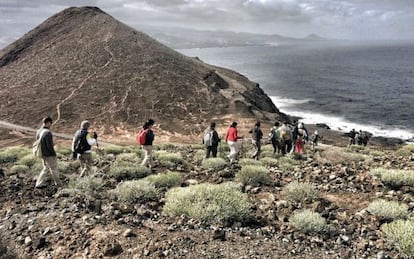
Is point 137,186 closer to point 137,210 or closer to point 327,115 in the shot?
point 137,210

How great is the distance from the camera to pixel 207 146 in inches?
647

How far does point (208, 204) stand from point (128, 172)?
4.77 m

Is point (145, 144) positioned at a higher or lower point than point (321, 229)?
higher

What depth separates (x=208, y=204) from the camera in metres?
8.28

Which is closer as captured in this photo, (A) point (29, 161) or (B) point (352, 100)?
(A) point (29, 161)

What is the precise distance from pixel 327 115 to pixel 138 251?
65597 mm

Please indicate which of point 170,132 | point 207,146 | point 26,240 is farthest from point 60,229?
point 170,132

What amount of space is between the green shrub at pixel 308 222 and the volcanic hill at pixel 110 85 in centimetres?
3539

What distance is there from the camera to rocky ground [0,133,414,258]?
271 inches

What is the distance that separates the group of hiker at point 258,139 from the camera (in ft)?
53.9

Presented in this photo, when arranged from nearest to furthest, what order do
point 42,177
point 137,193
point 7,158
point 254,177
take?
point 137,193
point 42,177
point 254,177
point 7,158

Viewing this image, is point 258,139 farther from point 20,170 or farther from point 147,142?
point 20,170

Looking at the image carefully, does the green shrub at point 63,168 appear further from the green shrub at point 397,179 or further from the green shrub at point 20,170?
the green shrub at point 397,179

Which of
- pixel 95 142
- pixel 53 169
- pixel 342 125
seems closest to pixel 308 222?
pixel 53 169
